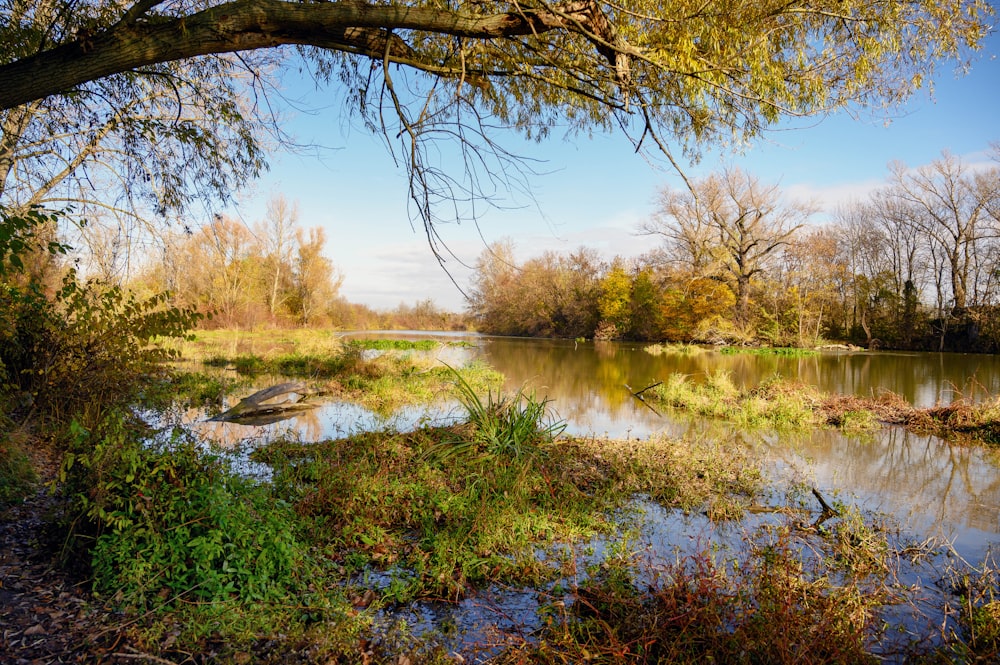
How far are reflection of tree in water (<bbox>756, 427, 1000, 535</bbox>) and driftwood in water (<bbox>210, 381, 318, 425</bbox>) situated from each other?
8.48m

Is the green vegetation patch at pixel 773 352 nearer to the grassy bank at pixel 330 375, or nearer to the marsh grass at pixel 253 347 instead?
the grassy bank at pixel 330 375

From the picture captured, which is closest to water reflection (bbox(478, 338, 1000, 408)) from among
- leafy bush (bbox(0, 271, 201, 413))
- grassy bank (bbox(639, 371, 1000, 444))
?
grassy bank (bbox(639, 371, 1000, 444))

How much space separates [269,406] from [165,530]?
768 centimetres

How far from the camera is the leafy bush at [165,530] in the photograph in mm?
3119

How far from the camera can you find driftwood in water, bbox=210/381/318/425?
32.2ft

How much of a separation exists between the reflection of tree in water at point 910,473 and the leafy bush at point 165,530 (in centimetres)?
575

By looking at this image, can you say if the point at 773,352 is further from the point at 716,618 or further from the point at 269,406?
the point at 716,618

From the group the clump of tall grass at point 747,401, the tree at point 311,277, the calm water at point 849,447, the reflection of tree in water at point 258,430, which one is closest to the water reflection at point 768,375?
the calm water at point 849,447

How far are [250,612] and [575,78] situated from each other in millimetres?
4339

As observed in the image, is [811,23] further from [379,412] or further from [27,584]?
[379,412]

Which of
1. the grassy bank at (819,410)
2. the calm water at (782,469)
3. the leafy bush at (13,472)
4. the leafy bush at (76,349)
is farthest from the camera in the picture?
the grassy bank at (819,410)

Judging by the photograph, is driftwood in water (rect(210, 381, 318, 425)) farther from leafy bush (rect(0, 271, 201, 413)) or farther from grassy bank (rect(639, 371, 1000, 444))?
grassy bank (rect(639, 371, 1000, 444))

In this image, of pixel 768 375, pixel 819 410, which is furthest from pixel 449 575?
pixel 768 375

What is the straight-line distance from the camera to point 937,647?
10.2ft
